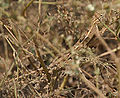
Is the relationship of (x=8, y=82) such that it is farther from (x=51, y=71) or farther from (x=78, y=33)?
(x=78, y=33)

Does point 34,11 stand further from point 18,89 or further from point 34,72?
point 18,89

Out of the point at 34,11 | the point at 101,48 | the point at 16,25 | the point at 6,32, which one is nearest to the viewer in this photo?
the point at 16,25

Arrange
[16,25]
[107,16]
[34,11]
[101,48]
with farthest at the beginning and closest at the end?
[101,48]
[34,11]
[107,16]
[16,25]

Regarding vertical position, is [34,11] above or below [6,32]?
above

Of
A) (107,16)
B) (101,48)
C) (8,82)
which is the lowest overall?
(8,82)

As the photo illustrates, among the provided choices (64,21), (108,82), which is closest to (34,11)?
(64,21)

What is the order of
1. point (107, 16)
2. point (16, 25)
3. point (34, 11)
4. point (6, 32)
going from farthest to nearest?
point (34, 11), point (6, 32), point (107, 16), point (16, 25)

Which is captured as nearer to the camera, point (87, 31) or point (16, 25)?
point (16, 25)

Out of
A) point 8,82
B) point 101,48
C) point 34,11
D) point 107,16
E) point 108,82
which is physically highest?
point 34,11

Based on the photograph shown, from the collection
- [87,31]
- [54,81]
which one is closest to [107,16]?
[87,31]
